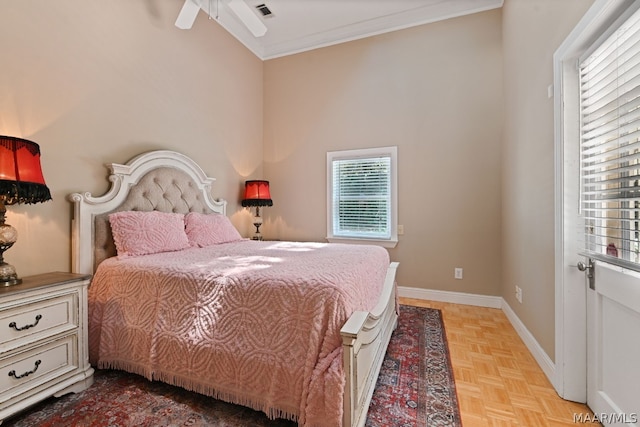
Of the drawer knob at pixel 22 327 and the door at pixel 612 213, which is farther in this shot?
the drawer knob at pixel 22 327

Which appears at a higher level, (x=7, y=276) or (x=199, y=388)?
(x=7, y=276)

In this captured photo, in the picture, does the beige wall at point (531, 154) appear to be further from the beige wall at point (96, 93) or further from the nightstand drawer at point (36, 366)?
the beige wall at point (96, 93)

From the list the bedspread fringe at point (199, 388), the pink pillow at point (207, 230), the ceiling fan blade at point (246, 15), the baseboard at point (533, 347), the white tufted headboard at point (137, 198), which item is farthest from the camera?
the pink pillow at point (207, 230)

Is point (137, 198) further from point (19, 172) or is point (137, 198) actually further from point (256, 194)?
point (256, 194)

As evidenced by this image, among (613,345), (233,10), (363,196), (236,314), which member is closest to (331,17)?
(233,10)

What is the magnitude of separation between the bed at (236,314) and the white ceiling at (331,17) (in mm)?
2420

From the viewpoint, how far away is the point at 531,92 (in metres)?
2.19

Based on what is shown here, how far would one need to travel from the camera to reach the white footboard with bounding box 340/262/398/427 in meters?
1.17

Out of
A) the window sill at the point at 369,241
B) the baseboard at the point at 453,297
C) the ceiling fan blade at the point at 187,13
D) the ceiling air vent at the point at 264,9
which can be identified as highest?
the ceiling air vent at the point at 264,9

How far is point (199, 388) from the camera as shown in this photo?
5.07 feet

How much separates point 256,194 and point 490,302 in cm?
304

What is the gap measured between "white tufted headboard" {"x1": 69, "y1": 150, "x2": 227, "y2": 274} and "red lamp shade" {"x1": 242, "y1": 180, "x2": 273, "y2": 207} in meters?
0.40

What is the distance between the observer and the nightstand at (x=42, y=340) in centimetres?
137

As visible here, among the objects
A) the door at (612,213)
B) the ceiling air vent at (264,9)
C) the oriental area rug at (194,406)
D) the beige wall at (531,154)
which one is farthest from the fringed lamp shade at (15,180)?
the beige wall at (531,154)
